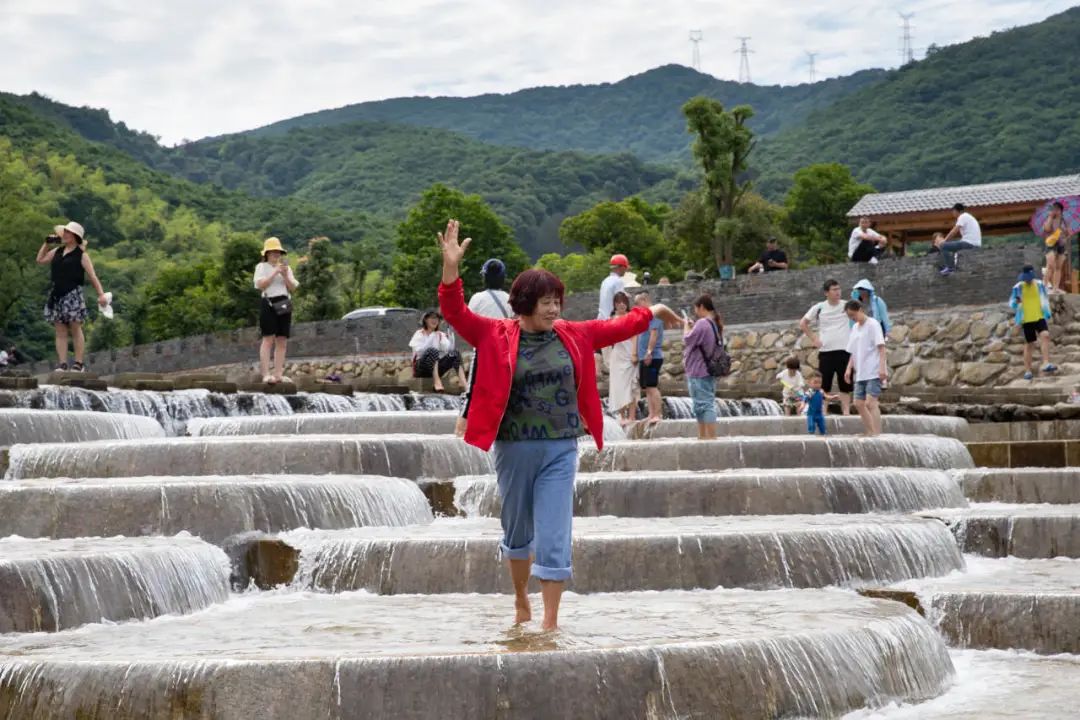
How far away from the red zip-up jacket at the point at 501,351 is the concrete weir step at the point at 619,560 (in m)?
1.98

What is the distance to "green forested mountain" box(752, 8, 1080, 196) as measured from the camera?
8881 centimetres

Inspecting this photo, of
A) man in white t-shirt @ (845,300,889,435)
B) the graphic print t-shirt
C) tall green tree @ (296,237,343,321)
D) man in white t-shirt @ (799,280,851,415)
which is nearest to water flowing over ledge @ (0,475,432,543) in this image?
the graphic print t-shirt

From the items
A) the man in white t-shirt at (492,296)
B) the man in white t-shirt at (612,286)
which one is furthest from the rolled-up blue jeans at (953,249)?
the man in white t-shirt at (492,296)

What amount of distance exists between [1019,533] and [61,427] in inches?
290

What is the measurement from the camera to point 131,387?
18016 mm

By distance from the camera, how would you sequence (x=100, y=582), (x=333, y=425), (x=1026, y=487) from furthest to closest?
(x=333, y=425) < (x=1026, y=487) < (x=100, y=582)

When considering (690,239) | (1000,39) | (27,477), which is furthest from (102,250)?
(27,477)

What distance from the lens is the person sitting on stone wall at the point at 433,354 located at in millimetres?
19844

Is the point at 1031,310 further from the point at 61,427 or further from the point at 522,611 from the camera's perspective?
the point at 522,611

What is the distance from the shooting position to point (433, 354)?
1997 cm

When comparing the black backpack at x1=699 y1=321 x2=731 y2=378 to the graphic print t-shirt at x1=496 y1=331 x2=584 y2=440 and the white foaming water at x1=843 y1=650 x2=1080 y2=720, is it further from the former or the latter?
the graphic print t-shirt at x1=496 y1=331 x2=584 y2=440

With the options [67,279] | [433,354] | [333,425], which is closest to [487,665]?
[333,425]

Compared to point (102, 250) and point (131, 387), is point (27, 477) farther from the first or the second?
point (102, 250)

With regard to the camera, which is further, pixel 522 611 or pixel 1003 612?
pixel 1003 612
